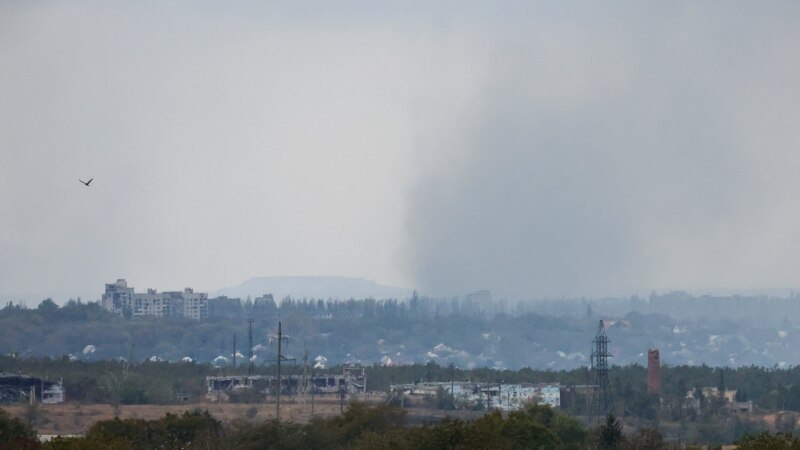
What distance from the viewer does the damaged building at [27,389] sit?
115 meters

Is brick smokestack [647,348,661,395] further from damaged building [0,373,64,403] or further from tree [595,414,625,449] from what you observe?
tree [595,414,625,449]

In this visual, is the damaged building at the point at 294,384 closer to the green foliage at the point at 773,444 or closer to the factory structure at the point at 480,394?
the factory structure at the point at 480,394

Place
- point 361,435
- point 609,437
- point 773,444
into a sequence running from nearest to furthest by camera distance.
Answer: point 773,444 → point 361,435 → point 609,437

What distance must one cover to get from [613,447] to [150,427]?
18365mm

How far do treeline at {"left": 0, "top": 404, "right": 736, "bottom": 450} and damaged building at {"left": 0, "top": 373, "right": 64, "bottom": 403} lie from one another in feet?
137

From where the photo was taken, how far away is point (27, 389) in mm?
118812

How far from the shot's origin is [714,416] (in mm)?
114188

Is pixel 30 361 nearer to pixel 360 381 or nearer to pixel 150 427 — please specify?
pixel 360 381

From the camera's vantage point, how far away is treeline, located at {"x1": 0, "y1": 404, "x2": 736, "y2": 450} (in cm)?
6075

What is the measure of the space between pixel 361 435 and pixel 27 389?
53305mm

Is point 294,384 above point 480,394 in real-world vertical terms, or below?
above

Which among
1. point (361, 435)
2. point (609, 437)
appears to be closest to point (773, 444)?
point (609, 437)

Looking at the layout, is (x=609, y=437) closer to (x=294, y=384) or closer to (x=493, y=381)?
(x=294, y=384)

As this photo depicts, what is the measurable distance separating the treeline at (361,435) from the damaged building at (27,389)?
41808 millimetres
